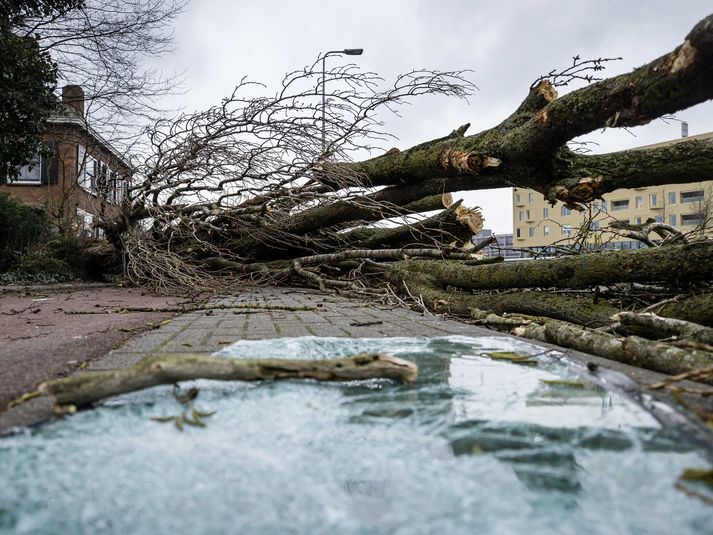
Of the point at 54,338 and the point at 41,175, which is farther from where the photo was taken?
the point at 41,175

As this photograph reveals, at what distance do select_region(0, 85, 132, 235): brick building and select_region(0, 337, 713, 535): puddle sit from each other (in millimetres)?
7479

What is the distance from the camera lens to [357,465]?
1.17m

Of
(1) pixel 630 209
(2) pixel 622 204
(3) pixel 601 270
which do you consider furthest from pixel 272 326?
(2) pixel 622 204

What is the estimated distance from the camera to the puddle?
94 centimetres

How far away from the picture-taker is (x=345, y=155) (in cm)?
664

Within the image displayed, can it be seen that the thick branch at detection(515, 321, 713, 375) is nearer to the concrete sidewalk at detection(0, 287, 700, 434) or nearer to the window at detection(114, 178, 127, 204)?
the concrete sidewalk at detection(0, 287, 700, 434)

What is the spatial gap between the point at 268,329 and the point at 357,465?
2.10m

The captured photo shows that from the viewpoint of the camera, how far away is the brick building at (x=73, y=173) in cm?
876

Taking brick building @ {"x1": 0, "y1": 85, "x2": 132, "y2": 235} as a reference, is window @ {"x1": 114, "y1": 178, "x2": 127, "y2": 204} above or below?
below

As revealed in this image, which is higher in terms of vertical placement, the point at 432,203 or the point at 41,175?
the point at 41,175

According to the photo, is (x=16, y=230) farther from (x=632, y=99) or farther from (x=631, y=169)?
(x=632, y=99)

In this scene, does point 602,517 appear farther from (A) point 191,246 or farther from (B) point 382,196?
(A) point 191,246

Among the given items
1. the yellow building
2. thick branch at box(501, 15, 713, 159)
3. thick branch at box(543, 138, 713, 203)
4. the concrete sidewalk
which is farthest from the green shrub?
the yellow building

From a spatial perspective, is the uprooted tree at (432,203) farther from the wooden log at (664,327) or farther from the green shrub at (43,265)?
the green shrub at (43,265)
